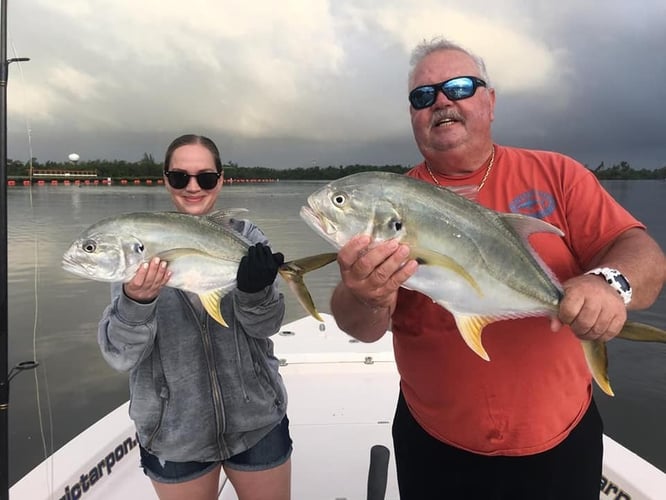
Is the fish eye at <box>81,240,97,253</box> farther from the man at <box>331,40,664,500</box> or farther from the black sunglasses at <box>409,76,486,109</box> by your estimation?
the black sunglasses at <box>409,76,486,109</box>

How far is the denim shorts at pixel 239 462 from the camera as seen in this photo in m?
2.42

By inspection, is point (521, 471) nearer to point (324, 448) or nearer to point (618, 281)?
point (618, 281)

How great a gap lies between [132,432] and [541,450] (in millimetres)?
3240

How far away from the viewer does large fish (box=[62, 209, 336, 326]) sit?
2336 mm

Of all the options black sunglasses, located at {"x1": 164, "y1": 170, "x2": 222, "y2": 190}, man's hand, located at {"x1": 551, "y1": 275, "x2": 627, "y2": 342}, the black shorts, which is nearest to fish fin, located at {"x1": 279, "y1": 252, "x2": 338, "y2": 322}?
black sunglasses, located at {"x1": 164, "y1": 170, "x2": 222, "y2": 190}

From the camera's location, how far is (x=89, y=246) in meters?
2.37

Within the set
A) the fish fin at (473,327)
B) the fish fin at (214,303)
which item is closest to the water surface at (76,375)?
the fish fin at (214,303)

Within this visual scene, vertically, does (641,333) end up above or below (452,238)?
below

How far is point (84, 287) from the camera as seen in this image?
14203 millimetres

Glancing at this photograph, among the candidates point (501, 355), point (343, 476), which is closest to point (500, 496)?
point (501, 355)

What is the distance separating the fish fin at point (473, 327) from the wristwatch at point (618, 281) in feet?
1.53

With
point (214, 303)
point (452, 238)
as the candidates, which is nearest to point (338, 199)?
point (452, 238)

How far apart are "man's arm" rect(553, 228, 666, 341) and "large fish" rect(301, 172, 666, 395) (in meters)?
0.12

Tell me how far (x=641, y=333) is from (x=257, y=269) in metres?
1.70
